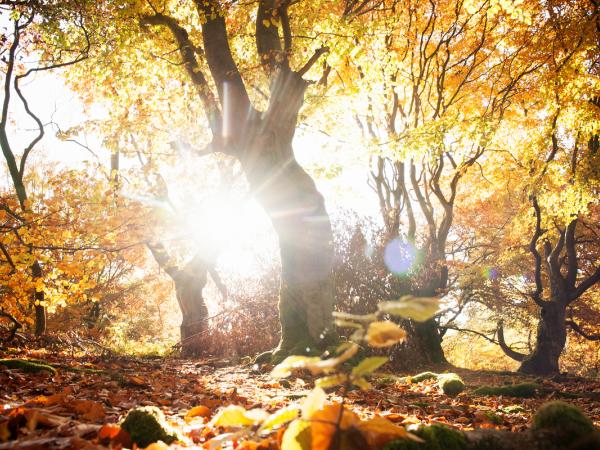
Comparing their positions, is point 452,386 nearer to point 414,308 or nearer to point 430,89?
point 414,308

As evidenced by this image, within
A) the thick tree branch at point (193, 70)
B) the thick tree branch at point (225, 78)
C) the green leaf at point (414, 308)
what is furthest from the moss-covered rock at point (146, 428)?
the thick tree branch at point (193, 70)

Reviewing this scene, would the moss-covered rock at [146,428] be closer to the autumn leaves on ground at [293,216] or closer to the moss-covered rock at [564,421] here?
the autumn leaves on ground at [293,216]

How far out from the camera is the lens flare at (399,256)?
9922 mm

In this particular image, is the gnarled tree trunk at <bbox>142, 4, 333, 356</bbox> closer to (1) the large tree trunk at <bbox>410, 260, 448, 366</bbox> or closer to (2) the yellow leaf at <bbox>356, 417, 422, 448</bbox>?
(1) the large tree trunk at <bbox>410, 260, 448, 366</bbox>

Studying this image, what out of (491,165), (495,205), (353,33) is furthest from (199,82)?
(495,205)

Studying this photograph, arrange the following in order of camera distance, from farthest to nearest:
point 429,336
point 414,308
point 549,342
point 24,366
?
point 549,342 → point 429,336 → point 24,366 → point 414,308

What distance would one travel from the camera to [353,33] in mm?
7039

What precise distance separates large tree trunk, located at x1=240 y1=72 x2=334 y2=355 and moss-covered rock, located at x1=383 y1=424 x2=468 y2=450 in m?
5.43

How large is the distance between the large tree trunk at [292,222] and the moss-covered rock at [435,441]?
5430 mm

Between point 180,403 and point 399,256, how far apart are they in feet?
25.5

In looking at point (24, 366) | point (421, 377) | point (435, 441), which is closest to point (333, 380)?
point (435, 441)

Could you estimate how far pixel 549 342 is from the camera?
11016 mm

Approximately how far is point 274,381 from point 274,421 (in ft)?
13.9

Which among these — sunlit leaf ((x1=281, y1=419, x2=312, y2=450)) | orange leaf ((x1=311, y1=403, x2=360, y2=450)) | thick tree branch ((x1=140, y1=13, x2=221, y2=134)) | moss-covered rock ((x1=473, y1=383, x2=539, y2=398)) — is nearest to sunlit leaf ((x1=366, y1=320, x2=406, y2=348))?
orange leaf ((x1=311, y1=403, x2=360, y2=450))
